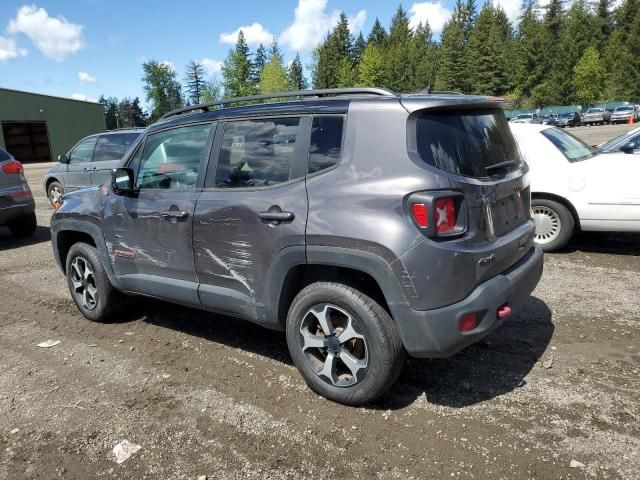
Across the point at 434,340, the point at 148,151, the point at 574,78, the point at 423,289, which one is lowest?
the point at 434,340

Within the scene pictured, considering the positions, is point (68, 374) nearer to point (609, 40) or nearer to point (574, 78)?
point (574, 78)

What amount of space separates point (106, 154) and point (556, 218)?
31.2 ft

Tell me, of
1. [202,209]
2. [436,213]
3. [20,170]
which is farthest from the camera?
[20,170]

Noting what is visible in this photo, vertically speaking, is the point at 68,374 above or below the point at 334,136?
below

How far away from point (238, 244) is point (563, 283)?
12.1ft

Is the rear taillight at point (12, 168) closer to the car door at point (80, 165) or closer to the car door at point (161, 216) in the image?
the car door at point (80, 165)

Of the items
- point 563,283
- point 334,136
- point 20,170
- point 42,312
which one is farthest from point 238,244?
point 20,170

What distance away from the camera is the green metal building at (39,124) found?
43.6 m

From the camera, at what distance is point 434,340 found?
2.69 m

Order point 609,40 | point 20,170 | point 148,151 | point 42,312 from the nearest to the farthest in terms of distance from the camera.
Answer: point 148,151, point 42,312, point 20,170, point 609,40

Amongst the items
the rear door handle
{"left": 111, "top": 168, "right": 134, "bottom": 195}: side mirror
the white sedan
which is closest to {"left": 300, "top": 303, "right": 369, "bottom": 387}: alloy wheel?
the rear door handle

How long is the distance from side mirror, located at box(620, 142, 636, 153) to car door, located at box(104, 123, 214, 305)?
5202 mm

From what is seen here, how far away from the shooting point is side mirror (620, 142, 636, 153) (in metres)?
6.08

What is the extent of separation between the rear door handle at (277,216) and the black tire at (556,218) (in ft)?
13.6
